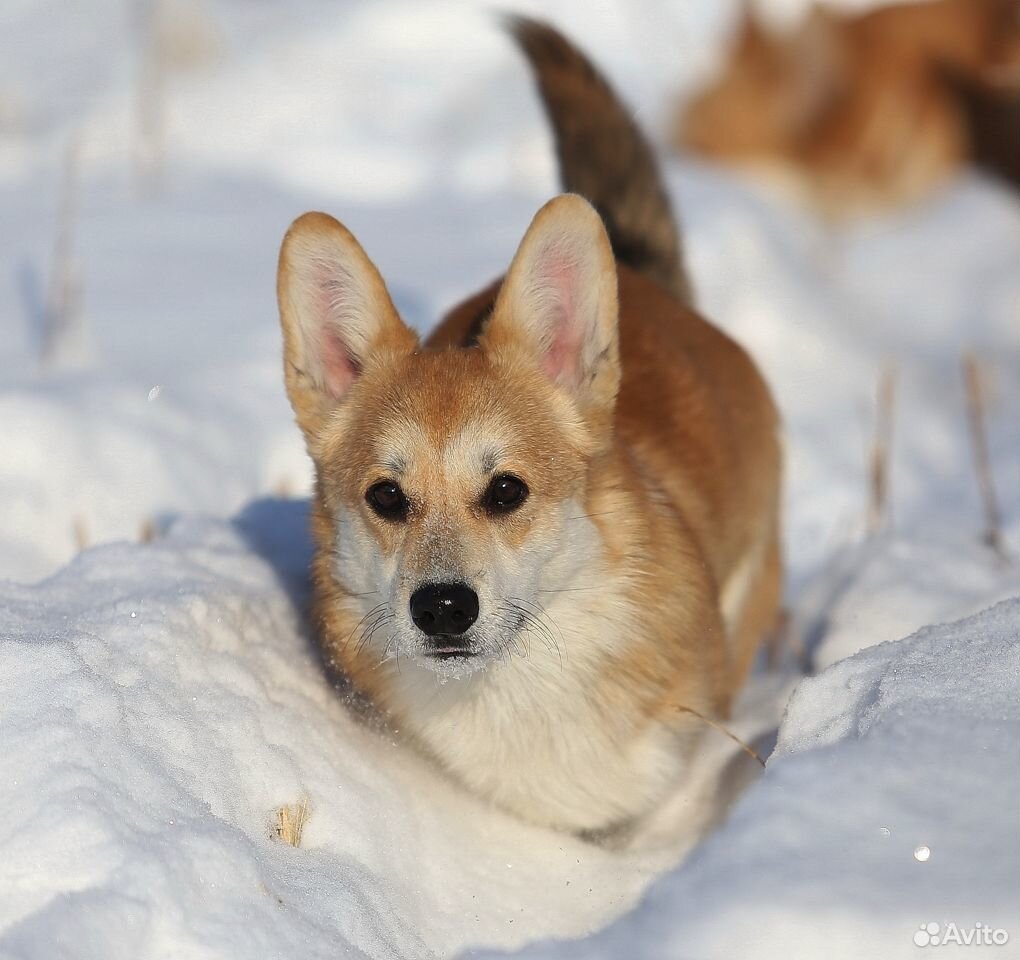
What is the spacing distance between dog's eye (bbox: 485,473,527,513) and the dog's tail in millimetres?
1517

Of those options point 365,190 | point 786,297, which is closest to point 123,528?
point 786,297

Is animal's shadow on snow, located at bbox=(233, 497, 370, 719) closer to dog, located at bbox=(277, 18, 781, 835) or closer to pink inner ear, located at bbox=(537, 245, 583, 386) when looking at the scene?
dog, located at bbox=(277, 18, 781, 835)

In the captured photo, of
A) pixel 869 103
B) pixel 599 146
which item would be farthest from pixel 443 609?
pixel 869 103

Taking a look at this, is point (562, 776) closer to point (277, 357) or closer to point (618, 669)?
point (618, 669)

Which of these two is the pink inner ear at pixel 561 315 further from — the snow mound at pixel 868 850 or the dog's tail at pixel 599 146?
the dog's tail at pixel 599 146

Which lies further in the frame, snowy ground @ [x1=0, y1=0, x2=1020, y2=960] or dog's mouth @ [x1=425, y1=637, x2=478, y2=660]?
dog's mouth @ [x1=425, y1=637, x2=478, y2=660]

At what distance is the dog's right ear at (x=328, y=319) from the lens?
268 cm

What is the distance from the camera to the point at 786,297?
6.04 meters

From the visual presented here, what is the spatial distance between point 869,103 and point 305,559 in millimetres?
6307

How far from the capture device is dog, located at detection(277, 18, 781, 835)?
2535 millimetres

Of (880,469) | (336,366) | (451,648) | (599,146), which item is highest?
(599,146)

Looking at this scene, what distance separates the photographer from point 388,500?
2.57m

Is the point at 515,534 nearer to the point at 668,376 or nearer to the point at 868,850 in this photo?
the point at 668,376
